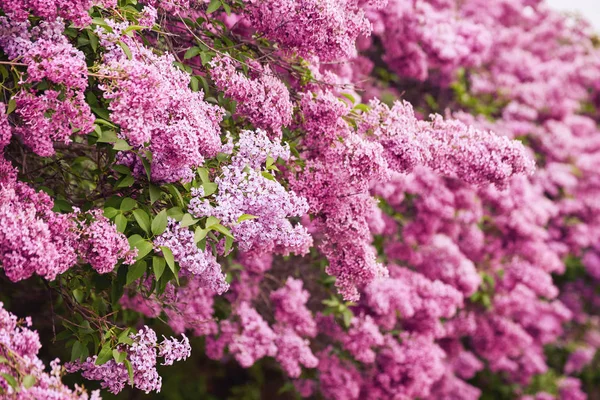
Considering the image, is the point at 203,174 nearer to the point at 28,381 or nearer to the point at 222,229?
the point at 222,229

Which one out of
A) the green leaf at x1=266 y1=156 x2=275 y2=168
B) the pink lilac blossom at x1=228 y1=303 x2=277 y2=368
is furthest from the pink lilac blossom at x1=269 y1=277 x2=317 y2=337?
the green leaf at x1=266 y1=156 x2=275 y2=168

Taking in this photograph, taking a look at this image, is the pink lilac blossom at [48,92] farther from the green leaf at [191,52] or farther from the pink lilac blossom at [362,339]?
the pink lilac blossom at [362,339]

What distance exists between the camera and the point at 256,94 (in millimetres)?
3850

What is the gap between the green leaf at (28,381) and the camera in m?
2.54

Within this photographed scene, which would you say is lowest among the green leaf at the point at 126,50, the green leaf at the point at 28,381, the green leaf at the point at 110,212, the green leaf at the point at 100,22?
the green leaf at the point at 28,381

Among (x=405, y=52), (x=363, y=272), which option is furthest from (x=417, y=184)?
(x=363, y=272)

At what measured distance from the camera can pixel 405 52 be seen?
713 centimetres

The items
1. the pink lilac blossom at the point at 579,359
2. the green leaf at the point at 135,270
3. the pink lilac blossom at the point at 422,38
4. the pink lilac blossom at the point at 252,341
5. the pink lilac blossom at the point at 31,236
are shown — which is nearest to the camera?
the pink lilac blossom at the point at 31,236

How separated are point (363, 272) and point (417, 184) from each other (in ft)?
9.18

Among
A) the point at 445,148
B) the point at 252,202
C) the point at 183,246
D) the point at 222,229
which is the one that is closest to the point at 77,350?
the point at 183,246

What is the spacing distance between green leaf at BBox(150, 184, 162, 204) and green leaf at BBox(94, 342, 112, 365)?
0.75m

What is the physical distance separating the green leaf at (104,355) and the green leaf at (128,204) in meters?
0.68

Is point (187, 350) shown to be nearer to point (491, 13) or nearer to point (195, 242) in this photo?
point (195, 242)

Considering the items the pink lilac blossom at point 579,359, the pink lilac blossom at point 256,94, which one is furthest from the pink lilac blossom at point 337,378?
the pink lilac blossom at point 579,359
